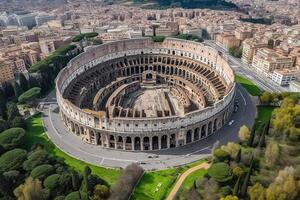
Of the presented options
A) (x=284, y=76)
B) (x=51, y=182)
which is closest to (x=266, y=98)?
(x=284, y=76)

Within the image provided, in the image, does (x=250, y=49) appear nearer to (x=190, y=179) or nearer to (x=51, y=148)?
(x=190, y=179)

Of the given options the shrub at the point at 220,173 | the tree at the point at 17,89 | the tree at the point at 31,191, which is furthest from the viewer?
the tree at the point at 17,89

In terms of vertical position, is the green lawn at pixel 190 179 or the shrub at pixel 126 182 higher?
the shrub at pixel 126 182

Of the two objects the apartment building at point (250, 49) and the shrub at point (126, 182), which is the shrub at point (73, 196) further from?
the apartment building at point (250, 49)

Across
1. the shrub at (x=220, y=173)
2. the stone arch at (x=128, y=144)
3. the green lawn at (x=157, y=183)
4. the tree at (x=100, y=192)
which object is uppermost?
the shrub at (x=220, y=173)

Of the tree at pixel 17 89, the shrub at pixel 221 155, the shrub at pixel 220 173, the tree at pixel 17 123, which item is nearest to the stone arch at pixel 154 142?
the shrub at pixel 221 155

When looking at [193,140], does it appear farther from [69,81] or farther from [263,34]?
[263,34]

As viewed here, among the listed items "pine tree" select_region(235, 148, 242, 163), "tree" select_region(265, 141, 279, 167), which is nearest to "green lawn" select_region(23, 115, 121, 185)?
"pine tree" select_region(235, 148, 242, 163)

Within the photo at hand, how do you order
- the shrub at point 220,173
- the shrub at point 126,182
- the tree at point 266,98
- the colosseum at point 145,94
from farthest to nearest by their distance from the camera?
1. the tree at point 266,98
2. the colosseum at point 145,94
3. the shrub at point 220,173
4. the shrub at point 126,182

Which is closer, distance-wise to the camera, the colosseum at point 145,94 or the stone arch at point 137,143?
the colosseum at point 145,94
